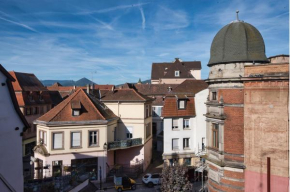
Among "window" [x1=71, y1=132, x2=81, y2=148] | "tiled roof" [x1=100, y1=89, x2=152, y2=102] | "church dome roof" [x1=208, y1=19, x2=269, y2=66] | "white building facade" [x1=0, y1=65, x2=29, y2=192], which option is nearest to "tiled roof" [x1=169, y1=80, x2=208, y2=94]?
"tiled roof" [x1=100, y1=89, x2=152, y2=102]

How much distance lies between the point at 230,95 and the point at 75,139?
15.0 m

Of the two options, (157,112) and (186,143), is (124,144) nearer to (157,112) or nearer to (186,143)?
(186,143)

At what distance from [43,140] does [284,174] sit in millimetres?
20534

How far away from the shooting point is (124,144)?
2573cm

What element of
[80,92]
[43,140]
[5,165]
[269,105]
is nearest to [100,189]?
[43,140]

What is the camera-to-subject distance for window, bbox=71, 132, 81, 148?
75.4ft

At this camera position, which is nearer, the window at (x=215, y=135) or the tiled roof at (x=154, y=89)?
the window at (x=215, y=135)

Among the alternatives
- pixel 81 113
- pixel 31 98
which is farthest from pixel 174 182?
pixel 31 98

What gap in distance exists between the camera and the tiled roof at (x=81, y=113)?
23083 millimetres

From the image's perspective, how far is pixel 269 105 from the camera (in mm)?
14844

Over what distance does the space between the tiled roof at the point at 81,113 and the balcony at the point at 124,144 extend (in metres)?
2.85

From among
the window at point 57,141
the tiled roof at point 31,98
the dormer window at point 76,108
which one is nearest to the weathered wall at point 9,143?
the window at point 57,141

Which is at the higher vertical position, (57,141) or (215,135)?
(215,135)

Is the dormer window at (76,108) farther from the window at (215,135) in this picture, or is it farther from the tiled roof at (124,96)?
the window at (215,135)
